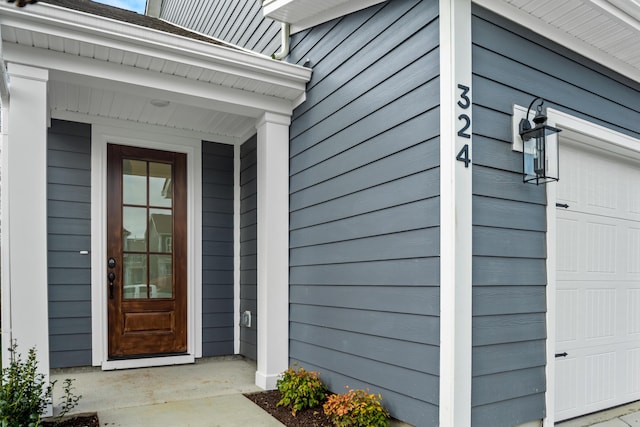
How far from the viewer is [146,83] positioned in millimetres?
3188

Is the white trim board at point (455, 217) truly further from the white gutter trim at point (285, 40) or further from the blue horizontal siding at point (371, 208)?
the white gutter trim at point (285, 40)

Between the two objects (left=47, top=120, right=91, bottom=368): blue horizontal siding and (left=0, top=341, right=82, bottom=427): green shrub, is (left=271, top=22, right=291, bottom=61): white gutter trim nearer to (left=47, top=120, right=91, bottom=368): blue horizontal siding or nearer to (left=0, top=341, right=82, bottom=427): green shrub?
(left=47, top=120, right=91, bottom=368): blue horizontal siding

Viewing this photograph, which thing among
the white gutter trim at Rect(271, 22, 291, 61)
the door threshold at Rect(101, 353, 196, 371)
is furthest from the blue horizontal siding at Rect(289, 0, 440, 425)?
the door threshold at Rect(101, 353, 196, 371)

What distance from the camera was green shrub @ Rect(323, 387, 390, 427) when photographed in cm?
252

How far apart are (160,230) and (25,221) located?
1.74 metres

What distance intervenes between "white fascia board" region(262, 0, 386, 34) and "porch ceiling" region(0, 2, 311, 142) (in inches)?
17.6

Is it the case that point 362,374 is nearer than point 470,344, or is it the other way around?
point 470,344

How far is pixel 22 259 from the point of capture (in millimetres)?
2719

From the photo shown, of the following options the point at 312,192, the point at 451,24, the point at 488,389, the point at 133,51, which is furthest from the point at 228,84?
the point at 488,389

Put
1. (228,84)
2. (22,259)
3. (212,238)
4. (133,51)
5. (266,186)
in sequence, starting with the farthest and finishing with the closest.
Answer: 1. (212,238)
2. (266,186)
3. (228,84)
4. (133,51)
5. (22,259)

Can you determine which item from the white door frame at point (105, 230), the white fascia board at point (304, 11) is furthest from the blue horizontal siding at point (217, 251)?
the white fascia board at point (304, 11)

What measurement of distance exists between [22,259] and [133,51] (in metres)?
1.52

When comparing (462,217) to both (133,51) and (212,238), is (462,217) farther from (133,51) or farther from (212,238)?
(212,238)

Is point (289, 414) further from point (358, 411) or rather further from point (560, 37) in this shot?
point (560, 37)
